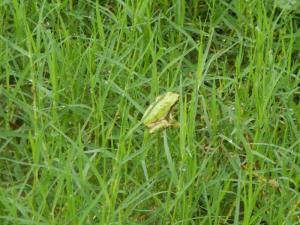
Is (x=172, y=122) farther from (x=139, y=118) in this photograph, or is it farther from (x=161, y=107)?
(x=139, y=118)

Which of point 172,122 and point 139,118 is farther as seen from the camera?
point 139,118

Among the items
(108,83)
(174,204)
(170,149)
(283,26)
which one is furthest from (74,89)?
(283,26)

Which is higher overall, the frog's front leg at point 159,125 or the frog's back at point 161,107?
the frog's back at point 161,107

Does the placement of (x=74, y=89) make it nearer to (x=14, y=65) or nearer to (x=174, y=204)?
(x=14, y=65)

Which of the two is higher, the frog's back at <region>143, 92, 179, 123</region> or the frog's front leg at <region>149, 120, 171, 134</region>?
the frog's back at <region>143, 92, 179, 123</region>

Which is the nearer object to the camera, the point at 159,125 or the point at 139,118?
the point at 159,125

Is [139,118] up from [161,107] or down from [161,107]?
down

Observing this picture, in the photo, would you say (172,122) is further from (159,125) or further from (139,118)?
(139,118)

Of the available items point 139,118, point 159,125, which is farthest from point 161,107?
point 139,118

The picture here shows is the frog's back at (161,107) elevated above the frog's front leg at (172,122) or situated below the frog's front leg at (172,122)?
above

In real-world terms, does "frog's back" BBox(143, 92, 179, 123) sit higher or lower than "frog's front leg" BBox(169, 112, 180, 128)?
higher
